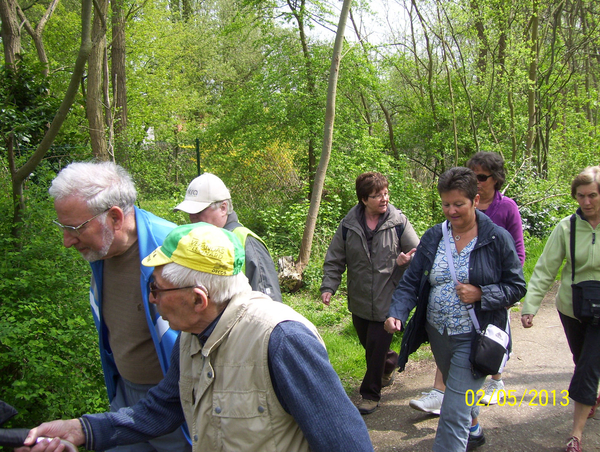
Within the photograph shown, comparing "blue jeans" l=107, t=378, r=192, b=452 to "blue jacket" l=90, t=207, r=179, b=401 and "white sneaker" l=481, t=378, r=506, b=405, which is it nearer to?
"blue jacket" l=90, t=207, r=179, b=401

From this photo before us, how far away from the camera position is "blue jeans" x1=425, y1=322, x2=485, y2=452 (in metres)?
2.88

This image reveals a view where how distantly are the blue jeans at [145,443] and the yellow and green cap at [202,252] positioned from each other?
3.66 ft

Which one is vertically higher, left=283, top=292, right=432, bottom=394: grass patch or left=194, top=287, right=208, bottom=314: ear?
left=194, top=287, right=208, bottom=314: ear

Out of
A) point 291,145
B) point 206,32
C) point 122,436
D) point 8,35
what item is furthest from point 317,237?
point 206,32

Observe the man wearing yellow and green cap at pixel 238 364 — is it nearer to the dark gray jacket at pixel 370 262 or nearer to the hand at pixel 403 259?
the hand at pixel 403 259

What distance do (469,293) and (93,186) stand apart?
7.17 ft

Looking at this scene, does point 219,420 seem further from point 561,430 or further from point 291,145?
point 291,145

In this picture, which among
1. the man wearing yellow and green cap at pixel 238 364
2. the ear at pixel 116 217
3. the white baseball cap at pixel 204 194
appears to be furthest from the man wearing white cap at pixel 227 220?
the man wearing yellow and green cap at pixel 238 364

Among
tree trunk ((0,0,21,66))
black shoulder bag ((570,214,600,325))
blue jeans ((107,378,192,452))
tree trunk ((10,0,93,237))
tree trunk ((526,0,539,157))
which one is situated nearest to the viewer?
blue jeans ((107,378,192,452))

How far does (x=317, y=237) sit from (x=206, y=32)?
71.4ft

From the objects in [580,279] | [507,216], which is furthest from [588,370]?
[507,216]

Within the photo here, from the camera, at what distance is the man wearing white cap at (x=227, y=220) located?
9.32 ft

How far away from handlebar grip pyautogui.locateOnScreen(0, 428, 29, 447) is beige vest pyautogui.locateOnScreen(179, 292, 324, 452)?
63 centimetres

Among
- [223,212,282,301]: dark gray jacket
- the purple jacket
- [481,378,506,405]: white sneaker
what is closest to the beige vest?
[223,212,282,301]: dark gray jacket
